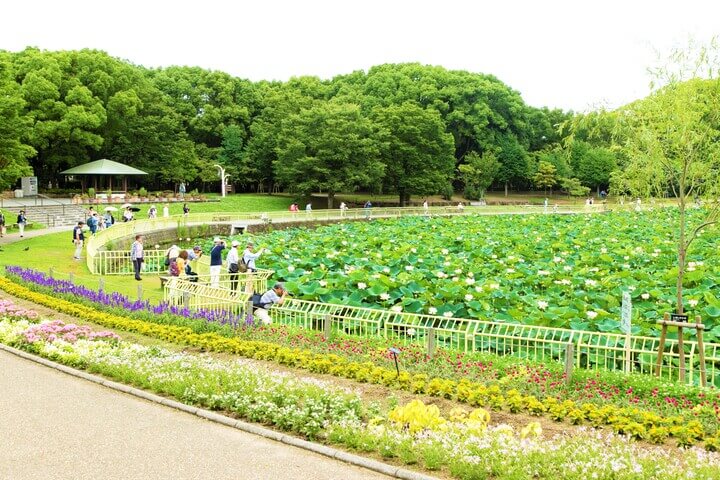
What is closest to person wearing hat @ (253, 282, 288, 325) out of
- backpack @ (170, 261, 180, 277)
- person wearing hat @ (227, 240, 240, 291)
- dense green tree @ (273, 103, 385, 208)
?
person wearing hat @ (227, 240, 240, 291)

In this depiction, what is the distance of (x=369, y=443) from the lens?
23.5ft

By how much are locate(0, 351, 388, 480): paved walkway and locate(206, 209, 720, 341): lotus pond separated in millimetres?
7234

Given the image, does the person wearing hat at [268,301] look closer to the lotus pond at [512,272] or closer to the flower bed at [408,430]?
the lotus pond at [512,272]

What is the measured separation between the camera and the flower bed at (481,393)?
24.3ft

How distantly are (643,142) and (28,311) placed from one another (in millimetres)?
12896

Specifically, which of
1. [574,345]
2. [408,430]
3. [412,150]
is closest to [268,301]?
[574,345]

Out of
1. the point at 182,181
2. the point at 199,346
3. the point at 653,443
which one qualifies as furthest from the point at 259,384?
the point at 182,181

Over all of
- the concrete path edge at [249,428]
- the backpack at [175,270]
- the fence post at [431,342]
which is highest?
the backpack at [175,270]

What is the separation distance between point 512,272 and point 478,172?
1800 inches

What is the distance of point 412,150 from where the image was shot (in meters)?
56.8

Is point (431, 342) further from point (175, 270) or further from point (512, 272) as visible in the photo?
point (175, 270)

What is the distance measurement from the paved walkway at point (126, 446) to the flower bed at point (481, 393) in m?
2.34

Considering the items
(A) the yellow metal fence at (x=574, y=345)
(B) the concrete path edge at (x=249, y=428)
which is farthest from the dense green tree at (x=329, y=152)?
(B) the concrete path edge at (x=249, y=428)

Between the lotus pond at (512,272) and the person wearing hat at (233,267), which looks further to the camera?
the person wearing hat at (233,267)
